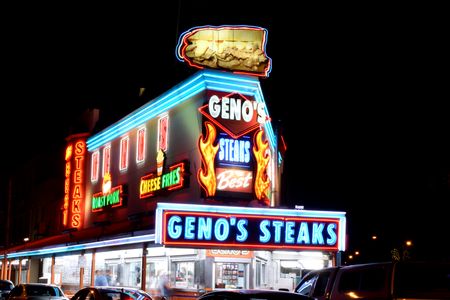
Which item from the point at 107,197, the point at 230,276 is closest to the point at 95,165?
the point at 107,197

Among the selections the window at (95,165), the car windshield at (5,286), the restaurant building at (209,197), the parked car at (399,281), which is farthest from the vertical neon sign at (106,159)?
the parked car at (399,281)

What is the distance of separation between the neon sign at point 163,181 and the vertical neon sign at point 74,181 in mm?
9989

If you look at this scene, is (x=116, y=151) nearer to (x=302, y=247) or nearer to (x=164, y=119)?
(x=164, y=119)

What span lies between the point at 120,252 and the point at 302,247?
33.4ft

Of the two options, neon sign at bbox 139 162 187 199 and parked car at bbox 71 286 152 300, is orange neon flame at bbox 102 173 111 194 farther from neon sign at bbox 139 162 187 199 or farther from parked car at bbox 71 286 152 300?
parked car at bbox 71 286 152 300

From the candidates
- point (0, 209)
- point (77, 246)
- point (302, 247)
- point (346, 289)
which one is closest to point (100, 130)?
point (77, 246)

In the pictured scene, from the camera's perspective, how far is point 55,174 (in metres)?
48.7

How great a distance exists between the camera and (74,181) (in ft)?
129

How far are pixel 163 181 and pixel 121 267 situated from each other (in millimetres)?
5202

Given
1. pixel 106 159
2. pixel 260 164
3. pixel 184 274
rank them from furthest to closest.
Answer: pixel 106 159
pixel 260 164
pixel 184 274

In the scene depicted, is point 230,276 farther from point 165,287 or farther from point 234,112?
point 234,112

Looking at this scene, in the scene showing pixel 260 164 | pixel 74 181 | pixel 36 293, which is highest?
pixel 74 181

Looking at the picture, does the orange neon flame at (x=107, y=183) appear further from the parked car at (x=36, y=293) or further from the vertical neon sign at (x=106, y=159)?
the parked car at (x=36, y=293)

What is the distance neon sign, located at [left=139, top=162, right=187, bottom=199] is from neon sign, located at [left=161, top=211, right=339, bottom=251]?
402 centimetres
